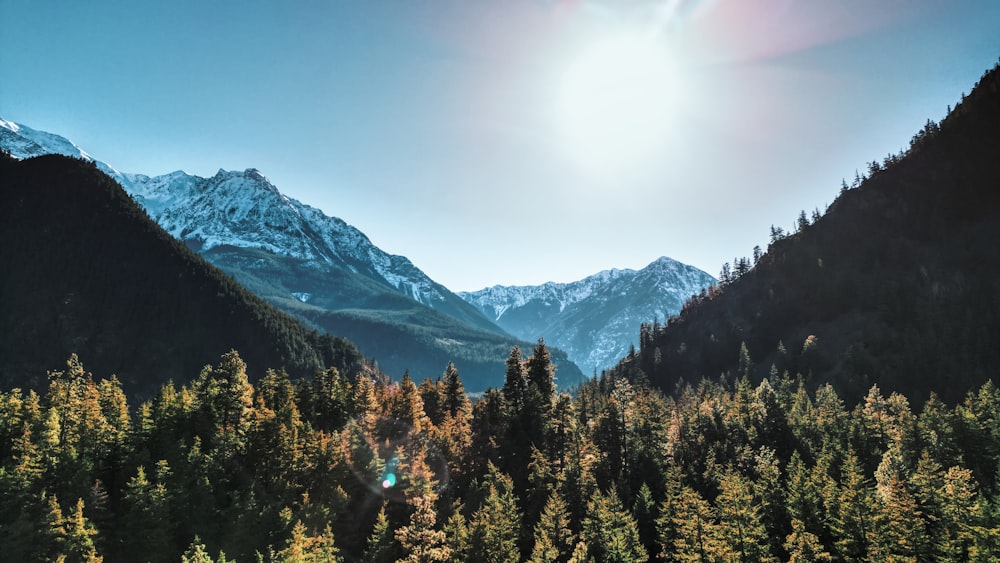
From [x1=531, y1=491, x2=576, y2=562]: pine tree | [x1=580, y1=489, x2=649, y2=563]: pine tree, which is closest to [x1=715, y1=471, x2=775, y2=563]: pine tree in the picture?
[x1=580, y1=489, x2=649, y2=563]: pine tree

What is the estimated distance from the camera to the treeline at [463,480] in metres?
57.1

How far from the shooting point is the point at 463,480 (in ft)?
251

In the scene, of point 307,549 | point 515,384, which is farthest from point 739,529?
point 307,549

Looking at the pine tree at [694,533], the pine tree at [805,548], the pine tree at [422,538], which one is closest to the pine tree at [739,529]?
the pine tree at [694,533]

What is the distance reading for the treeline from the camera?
187ft

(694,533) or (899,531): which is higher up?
(899,531)

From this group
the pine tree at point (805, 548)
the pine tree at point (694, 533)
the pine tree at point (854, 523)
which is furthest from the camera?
the pine tree at point (854, 523)

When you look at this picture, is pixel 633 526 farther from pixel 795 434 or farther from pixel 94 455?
pixel 94 455

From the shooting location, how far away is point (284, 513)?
2473 inches

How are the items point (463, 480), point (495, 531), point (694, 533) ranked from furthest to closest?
1. point (463, 480)
2. point (495, 531)
3. point (694, 533)

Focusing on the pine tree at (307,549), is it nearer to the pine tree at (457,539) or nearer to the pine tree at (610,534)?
the pine tree at (457,539)

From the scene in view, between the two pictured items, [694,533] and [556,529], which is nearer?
[694,533]

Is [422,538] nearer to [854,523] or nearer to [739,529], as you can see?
[739,529]

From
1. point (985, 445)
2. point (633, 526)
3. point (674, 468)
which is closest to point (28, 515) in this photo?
point (633, 526)
